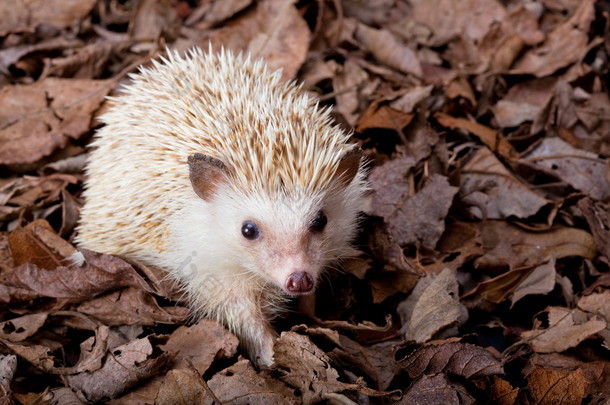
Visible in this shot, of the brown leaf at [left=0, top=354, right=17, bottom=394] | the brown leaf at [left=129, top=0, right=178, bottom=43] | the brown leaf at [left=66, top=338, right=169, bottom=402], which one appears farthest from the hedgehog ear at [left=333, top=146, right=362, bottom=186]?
the brown leaf at [left=129, top=0, right=178, bottom=43]

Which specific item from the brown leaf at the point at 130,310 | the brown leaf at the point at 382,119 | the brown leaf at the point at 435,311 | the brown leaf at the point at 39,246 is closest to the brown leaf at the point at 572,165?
the brown leaf at the point at 382,119

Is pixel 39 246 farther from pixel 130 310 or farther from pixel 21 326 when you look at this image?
pixel 130 310

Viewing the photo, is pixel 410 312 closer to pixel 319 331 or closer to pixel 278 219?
pixel 319 331

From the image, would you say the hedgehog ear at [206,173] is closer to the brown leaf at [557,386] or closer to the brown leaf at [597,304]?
the brown leaf at [557,386]

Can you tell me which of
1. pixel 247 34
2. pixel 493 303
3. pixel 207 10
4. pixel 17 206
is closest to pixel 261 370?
pixel 493 303

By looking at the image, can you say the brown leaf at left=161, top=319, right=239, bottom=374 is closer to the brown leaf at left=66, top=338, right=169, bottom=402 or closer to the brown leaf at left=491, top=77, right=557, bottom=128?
the brown leaf at left=66, top=338, right=169, bottom=402

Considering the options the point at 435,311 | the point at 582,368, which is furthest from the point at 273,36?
the point at 582,368
